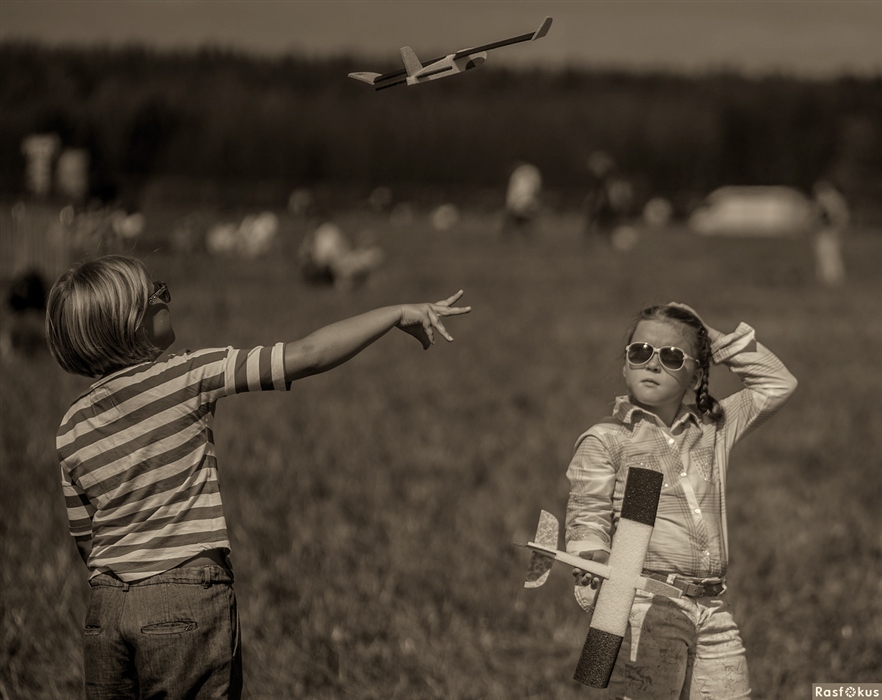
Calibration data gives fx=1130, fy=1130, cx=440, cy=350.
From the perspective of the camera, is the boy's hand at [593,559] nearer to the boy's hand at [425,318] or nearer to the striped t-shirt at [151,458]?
the boy's hand at [425,318]

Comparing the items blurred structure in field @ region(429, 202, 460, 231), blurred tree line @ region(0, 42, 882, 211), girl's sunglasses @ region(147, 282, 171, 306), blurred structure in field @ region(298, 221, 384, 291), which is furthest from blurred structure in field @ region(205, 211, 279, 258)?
girl's sunglasses @ region(147, 282, 171, 306)

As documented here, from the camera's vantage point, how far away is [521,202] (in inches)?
600

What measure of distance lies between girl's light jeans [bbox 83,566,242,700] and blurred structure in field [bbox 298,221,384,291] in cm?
1283

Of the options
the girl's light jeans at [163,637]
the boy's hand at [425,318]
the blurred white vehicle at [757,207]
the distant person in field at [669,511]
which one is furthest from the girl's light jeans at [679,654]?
the blurred white vehicle at [757,207]

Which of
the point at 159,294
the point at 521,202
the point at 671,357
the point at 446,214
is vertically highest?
the point at 521,202

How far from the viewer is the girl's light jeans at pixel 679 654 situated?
2.78m

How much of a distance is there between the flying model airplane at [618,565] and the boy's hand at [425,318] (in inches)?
19.6

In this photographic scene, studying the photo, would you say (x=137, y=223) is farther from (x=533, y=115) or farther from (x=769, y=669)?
(x=533, y=115)

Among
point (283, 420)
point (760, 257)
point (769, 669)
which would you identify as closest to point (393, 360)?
point (283, 420)

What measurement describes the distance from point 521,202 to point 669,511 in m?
12.7

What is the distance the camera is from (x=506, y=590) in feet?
17.4

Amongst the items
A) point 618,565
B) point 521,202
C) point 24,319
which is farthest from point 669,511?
point 521,202

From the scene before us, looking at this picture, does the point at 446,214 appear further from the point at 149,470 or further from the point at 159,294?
the point at 149,470

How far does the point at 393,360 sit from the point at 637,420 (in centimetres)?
761
